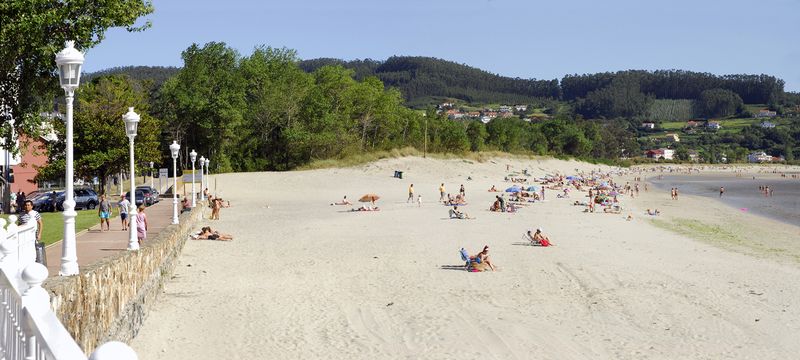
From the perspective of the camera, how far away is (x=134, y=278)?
1207cm

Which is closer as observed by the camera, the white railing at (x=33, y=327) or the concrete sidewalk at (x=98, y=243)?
the white railing at (x=33, y=327)

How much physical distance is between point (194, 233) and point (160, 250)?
37.9 ft

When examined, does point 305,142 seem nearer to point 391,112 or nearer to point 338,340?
point 391,112

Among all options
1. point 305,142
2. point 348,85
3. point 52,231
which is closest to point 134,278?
point 52,231

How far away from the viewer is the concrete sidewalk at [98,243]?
13386 millimetres

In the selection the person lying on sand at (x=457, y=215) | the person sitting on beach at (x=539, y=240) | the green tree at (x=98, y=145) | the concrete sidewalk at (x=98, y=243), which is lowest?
the person sitting on beach at (x=539, y=240)

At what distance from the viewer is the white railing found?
9.87ft

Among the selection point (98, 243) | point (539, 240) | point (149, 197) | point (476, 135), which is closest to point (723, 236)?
point (539, 240)

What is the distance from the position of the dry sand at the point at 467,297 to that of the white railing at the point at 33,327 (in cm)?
688

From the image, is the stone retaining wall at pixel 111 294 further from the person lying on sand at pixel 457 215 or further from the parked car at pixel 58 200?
the person lying on sand at pixel 457 215

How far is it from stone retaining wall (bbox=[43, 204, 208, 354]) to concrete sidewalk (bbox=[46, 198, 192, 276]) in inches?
33.5

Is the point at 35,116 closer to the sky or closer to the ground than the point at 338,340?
closer to the sky

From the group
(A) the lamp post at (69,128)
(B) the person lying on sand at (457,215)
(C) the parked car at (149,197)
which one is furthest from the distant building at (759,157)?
(A) the lamp post at (69,128)

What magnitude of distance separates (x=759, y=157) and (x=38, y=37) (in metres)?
201
